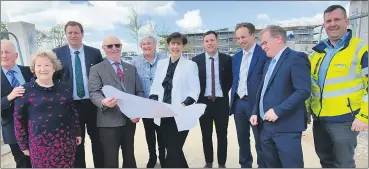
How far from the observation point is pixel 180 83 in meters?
2.31

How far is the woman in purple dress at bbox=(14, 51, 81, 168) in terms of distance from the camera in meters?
1.94

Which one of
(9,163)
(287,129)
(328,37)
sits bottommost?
(9,163)

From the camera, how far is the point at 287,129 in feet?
6.63

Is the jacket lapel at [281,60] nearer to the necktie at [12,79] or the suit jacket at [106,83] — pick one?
the suit jacket at [106,83]

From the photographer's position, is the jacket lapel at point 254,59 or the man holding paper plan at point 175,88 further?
the jacket lapel at point 254,59

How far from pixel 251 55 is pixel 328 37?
0.79m

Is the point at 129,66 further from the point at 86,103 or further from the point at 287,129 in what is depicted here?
the point at 287,129

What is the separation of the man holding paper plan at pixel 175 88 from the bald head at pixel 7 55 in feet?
4.60

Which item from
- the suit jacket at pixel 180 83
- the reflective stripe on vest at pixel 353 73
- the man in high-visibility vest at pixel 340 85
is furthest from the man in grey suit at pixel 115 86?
the reflective stripe on vest at pixel 353 73

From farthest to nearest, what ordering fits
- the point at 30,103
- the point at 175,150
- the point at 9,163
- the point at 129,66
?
the point at 9,163, the point at 129,66, the point at 175,150, the point at 30,103

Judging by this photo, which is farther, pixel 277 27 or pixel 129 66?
pixel 129 66

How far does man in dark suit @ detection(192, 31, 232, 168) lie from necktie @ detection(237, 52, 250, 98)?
11.1 inches

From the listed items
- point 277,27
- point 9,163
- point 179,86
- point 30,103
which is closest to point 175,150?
point 179,86

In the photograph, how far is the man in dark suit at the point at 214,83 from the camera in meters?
3.01
